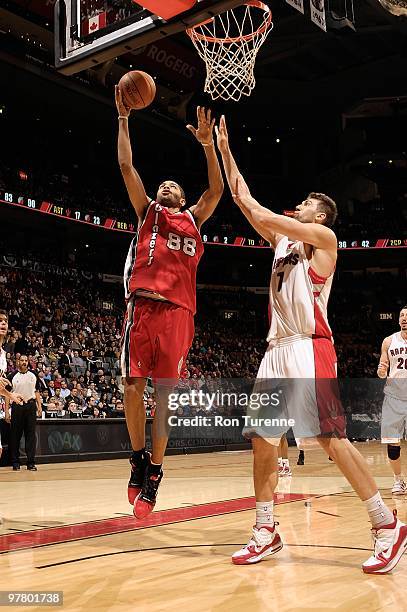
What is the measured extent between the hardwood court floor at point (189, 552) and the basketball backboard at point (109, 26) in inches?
153

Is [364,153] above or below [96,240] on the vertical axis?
above

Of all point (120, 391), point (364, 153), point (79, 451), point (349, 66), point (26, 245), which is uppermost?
point (349, 66)

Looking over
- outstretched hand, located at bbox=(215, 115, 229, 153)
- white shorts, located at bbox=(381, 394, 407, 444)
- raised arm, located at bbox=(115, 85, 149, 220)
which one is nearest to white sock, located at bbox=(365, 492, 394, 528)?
outstretched hand, located at bbox=(215, 115, 229, 153)

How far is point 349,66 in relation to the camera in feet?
84.8

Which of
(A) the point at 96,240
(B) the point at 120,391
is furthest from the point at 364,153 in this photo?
(B) the point at 120,391

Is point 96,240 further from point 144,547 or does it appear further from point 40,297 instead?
point 144,547

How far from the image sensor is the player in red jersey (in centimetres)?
463

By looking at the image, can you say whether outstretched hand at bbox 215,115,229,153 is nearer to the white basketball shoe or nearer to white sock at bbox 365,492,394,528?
white sock at bbox 365,492,394,528

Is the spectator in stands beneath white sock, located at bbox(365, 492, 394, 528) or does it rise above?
above

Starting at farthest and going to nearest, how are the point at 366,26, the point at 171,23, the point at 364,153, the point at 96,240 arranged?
the point at 364,153, the point at 96,240, the point at 366,26, the point at 171,23

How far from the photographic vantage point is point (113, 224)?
76.0ft

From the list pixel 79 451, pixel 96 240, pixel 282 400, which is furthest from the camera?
Result: pixel 96 240

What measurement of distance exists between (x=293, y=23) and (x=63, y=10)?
658 inches

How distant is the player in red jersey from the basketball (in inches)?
2.1
